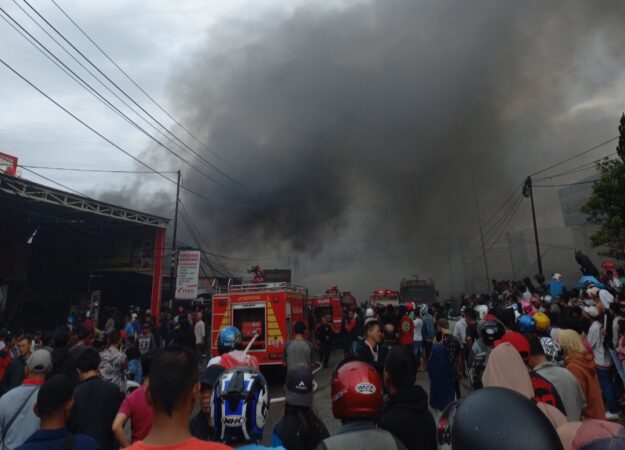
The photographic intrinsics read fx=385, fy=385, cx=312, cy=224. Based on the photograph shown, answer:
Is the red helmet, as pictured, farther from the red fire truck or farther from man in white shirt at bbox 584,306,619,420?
the red fire truck

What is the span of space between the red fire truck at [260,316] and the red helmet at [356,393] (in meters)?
8.36

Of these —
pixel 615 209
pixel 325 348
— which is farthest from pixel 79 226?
pixel 615 209

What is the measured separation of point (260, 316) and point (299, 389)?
860 centimetres

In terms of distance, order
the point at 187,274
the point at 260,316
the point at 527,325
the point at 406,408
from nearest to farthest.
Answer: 1. the point at 406,408
2. the point at 527,325
3. the point at 260,316
4. the point at 187,274

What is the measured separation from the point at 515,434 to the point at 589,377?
135 inches

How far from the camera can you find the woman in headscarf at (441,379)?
207 inches

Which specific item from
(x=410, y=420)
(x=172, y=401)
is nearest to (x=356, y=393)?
(x=410, y=420)

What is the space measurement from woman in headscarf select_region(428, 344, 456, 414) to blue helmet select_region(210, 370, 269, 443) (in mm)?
4125

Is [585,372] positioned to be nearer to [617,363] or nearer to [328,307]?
[617,363]

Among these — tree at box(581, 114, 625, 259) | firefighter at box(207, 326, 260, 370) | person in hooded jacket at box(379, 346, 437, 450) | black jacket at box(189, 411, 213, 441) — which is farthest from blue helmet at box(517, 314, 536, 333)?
tree at box(581, 114, 625, 259)

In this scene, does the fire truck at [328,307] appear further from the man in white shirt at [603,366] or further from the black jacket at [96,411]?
the black jacket at [96,411]

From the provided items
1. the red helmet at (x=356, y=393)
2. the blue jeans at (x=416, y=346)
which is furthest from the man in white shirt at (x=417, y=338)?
the red helmet at (x=356, y=393)

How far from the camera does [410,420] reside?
236 cm

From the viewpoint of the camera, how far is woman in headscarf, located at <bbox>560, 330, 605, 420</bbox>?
11.8 feet
